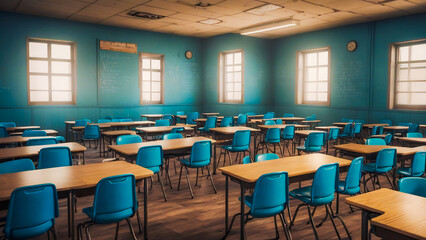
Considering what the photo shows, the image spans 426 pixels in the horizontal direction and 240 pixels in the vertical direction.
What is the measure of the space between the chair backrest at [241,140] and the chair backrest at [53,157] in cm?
292

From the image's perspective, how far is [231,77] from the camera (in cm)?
1252

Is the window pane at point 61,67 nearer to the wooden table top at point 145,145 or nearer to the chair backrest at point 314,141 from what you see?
the wooden table top at point 145,145

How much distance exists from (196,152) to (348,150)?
214cm

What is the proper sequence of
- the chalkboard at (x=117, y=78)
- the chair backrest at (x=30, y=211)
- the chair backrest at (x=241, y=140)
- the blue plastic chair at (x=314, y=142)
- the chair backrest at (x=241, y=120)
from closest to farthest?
the chair backrest at (x=30, y=211) → the chair backrest at (x=241, y=140) → the blue plastic chair at (x=314, y=142) → the chair backrest at (x=241, y=120) → the chalkboard at (x=117, y=78)

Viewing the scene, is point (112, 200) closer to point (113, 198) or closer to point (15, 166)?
point (113, 198)

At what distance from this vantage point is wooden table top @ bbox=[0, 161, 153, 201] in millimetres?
2663

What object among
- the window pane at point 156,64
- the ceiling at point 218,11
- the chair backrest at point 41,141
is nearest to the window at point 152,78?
the window pane at point 156,64

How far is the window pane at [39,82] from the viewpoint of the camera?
9.48 m

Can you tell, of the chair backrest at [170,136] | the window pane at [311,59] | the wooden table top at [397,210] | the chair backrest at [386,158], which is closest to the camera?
the wooden table top at [397,210]

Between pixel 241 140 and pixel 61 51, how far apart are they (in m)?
6.78

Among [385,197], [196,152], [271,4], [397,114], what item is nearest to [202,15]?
[271,4]

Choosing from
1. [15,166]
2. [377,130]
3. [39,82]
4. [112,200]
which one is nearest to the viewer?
[112,200]

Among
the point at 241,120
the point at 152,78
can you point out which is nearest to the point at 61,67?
the point at 152,78

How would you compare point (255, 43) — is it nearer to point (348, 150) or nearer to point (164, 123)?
point (164, 123)
